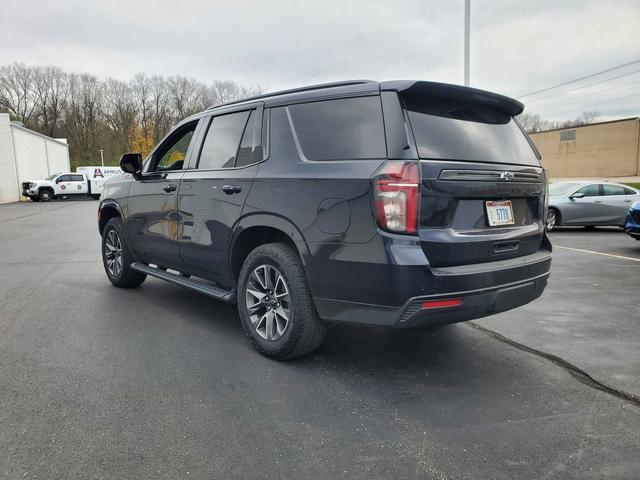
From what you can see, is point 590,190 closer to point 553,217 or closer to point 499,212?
point 553,217

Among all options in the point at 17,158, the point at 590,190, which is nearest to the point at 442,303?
the point at 590,190

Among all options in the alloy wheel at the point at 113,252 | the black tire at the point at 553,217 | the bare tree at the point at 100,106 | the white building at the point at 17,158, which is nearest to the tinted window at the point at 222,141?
the alloy wheel at the point at 113,252

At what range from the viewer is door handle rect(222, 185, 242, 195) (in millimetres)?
3832

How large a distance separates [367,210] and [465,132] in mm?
993

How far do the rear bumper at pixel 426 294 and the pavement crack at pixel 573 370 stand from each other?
0.67 m

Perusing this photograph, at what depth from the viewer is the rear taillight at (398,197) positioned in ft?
9.21

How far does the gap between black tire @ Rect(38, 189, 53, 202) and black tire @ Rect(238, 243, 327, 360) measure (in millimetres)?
33937

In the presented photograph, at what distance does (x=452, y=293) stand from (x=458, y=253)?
259 millimetres

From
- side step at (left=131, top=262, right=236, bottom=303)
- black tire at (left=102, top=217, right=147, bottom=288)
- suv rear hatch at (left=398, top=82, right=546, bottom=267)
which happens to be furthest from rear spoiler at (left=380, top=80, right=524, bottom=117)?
black tire at (left=102, top=217, right=147, bottom=288)

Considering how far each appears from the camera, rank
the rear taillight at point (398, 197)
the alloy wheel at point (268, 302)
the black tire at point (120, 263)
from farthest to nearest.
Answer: the black tire at point (120, 263) < the alloy wheel at point (268, 302) < the rear taillight at point (398, 197)

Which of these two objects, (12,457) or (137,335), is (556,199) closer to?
(137,335)

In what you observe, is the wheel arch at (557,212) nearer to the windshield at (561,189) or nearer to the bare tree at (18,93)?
the windshield at (561,189)

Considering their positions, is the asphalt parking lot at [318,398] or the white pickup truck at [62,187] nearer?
the asphalt parking lot at [318,398]

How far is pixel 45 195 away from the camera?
107 feet
